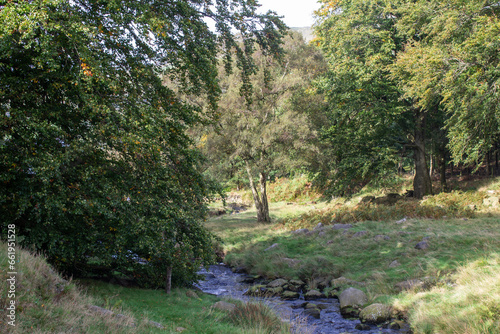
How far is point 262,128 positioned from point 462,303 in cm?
1275

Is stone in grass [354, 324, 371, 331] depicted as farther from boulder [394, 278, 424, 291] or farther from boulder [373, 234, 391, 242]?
boulder [373, 234, 391, 242]

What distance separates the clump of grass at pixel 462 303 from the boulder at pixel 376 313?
0.30 meters

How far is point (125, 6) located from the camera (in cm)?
681

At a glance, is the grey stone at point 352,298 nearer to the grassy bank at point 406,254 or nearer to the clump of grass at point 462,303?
the grassy bank at point 406,254

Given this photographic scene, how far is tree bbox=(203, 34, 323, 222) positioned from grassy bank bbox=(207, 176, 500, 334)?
12.0ft

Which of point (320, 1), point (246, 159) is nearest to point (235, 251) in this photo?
point (246, 159)

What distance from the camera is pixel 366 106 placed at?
19.3 metres

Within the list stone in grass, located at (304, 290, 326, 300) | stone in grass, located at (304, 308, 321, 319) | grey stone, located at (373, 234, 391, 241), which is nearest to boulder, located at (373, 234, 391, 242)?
grey stone, located at (373, 234, 391, 241)

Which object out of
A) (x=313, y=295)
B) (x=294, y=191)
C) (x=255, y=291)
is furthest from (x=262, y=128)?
(x=294, y=191)

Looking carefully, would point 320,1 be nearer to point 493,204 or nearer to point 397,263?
point 493,204

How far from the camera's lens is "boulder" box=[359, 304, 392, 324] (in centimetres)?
793

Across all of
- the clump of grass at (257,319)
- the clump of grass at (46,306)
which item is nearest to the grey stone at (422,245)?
the clump of grass at (257,319)

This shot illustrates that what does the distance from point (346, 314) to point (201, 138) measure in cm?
1230

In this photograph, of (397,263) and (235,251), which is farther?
(235,251)
